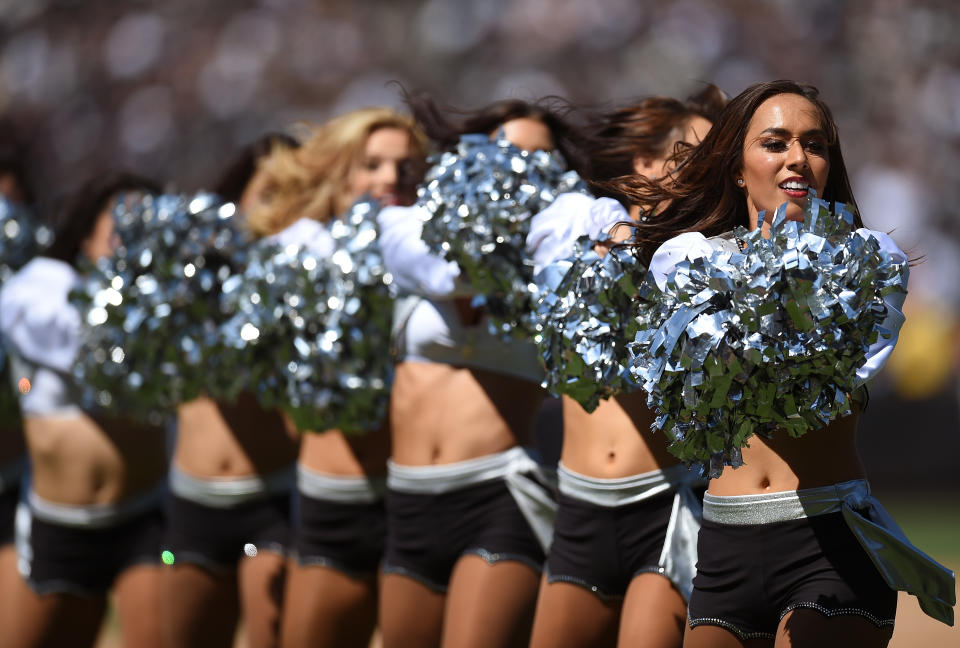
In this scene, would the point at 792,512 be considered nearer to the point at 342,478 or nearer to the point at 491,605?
the point at 491,605

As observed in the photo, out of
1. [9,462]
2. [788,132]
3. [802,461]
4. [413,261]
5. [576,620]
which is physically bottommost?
[9,462]

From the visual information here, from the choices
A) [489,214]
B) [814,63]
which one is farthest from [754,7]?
[489,214]

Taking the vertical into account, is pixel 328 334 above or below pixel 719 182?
below

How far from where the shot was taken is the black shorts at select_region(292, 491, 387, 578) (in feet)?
12.9

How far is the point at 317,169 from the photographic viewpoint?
4469 millimetres

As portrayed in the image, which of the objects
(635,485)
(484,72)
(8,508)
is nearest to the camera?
(635,485)

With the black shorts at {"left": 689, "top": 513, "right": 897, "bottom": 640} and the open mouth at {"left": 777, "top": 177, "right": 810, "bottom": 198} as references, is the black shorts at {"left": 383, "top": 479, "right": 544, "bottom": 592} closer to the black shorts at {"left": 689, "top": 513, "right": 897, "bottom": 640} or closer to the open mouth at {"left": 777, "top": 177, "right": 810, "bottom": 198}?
the black shorts at {"left": 689, "top": 513, "right": 897, "bottom": 640}

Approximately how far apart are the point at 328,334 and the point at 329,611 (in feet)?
2.74

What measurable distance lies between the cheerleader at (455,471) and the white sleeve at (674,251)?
2.93 feet

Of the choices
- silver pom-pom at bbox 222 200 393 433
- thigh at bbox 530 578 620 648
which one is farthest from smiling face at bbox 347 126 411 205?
thigh at bbox 530 578 620 648

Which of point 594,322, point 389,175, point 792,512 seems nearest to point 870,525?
point 792,512

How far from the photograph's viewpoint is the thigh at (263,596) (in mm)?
4156

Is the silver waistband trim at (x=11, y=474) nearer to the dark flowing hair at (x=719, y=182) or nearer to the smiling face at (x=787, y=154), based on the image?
the dark flowing hair at (x=719, y=182)

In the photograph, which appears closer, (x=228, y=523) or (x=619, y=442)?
(x=619, y=442)
